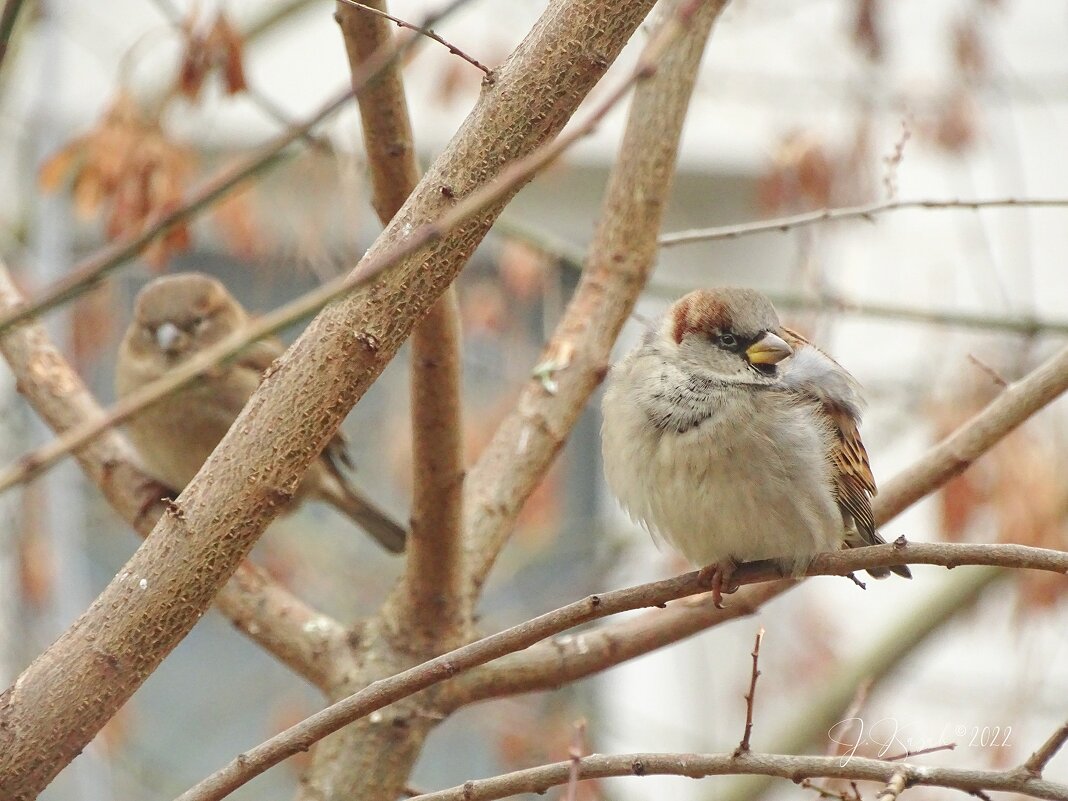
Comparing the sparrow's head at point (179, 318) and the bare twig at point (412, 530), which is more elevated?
the sparrow's head at point (179, 318)

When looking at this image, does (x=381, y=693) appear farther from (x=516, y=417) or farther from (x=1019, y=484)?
(x=1019, y=484)

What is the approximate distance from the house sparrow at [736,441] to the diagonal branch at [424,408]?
0.33 meters

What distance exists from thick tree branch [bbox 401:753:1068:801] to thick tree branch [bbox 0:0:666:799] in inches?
15.7

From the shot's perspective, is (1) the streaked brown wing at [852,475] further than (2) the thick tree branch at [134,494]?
No

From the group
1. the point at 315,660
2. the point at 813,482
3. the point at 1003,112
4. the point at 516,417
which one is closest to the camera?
the point at 813,482

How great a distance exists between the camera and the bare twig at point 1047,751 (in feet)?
4.79

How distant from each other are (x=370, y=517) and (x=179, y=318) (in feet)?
2.40

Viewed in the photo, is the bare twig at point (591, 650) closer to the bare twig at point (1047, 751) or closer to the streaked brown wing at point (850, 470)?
the streaked brown wing at point (850, 470)

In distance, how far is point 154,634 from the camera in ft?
5.21

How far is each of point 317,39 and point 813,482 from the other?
4.46m

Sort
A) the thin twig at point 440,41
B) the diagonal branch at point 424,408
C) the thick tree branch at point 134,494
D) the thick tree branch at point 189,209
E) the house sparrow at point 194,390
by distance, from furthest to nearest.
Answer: the house sparrow at point 194,390 → the thick tree branch at point 134,494 → the diagonal branch at point 424,408 → the thin twig at point 440,41 → the thick tree branch at point 189,209

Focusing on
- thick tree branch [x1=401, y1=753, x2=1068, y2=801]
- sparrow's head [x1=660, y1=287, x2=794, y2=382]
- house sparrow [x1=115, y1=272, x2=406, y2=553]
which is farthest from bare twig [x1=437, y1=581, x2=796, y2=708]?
house sparrow [x1=115, y1=272, x2=406, y2=553]

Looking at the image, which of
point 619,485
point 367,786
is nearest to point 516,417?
point 619,485

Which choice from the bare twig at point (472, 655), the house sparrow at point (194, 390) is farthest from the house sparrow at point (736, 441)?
the house sparrow at point (194, 390)
